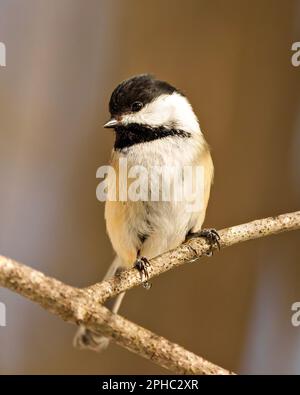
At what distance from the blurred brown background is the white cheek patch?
12 centimetres

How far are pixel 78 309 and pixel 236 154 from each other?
86cm

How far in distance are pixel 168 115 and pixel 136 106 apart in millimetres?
84

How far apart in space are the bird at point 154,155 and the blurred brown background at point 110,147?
0.46 feet

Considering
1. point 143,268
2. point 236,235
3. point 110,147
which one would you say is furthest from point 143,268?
point 110,147

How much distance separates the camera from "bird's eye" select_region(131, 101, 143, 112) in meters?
1.21

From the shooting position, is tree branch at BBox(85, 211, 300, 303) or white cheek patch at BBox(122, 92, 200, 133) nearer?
tree branch at BBox(85, 211, 300, 303)

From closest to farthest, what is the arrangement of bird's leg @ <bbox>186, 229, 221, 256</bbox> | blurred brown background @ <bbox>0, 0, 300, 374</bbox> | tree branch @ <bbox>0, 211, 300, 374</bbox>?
tree branch @ <bbox>0, 211, 300, 374</bbox> → bird's leg @ <bbox>186, 229, 221, 256</bbox> → blurred brown background @ <bbox>0, 0, 300, 374</bbox>

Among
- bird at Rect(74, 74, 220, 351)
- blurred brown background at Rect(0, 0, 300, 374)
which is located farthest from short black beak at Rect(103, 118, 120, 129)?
blurred brown background at Rect(0, 0, 300, 374)

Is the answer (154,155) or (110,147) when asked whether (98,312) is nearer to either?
(154,155)

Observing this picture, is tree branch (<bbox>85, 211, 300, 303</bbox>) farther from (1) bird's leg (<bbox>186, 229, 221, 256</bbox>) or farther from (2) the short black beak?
(2) the short black beak

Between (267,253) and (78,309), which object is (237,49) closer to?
(267,253)

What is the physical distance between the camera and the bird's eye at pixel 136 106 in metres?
1.21

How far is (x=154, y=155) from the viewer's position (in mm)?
1240

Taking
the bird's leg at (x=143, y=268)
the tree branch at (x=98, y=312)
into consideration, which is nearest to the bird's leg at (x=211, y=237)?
the bird's leg at (x=143, y=268)
